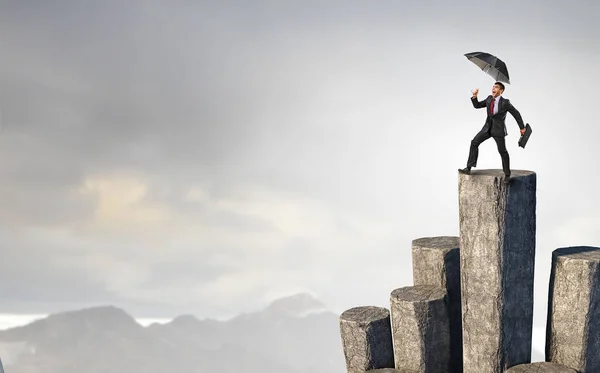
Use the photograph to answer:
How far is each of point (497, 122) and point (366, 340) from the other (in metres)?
2.90

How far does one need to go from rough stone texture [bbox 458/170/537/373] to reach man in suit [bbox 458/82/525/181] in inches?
8.1

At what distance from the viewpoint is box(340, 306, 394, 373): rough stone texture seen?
9.38 metres

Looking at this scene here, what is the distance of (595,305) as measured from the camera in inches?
343

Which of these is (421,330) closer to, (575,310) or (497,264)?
(497,264)

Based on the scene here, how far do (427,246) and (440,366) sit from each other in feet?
4.59

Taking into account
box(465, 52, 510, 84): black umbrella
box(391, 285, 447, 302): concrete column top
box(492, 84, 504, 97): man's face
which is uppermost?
box(465, 52, 510, 84): black umbrella

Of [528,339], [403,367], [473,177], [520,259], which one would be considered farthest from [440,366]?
[473,177]

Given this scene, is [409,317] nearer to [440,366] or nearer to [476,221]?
[440,366]

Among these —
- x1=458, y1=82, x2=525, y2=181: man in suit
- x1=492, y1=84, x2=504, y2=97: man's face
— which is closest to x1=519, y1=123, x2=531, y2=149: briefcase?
x1=458, y1=82, x2=525, y2=181: man in suit

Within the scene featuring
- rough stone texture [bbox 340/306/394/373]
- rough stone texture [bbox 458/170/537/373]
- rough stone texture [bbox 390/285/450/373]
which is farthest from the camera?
rough stone texture [bbox 340/306/394/373]

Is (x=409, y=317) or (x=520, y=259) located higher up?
(x=520, y=259)

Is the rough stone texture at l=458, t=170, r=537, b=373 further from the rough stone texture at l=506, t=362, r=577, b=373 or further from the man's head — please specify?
the man's head

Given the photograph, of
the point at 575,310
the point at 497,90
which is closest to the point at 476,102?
the point at 497,90

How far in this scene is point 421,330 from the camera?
9102 mm
